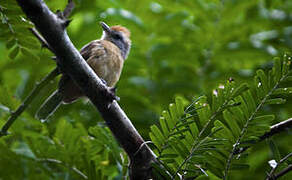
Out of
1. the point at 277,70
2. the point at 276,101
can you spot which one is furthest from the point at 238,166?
the point at 277,70

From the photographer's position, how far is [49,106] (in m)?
3.38

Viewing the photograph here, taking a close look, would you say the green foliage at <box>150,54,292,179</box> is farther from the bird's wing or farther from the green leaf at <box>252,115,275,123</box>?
the bird's wing

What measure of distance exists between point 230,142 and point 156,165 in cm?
37

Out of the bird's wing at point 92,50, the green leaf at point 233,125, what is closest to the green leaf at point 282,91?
the green leaf at point 233,125

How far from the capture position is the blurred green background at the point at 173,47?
3580 mm

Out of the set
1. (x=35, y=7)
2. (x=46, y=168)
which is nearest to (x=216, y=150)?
(x=35, y=7)

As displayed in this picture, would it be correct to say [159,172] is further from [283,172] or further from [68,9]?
[68,9]

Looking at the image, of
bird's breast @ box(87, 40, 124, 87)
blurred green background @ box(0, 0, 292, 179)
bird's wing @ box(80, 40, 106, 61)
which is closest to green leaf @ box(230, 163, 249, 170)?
blurred green background @ box(0, 0, 292, 179)

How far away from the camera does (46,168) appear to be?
2.68m

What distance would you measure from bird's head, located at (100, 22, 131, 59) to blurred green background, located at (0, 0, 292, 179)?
13cm

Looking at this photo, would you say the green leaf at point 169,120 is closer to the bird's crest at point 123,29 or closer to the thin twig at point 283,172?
the thin twig at point 283,172

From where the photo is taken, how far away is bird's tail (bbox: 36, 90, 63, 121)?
10.7ft

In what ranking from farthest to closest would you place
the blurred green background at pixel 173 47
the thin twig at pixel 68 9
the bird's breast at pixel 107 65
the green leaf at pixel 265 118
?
the bird's breast at pixel 107 65
the blurred green background at pixel 173 47
the thin twig at pixel 68 9
the green leaf at pixel 265 118

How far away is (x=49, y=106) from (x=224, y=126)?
1.92m
